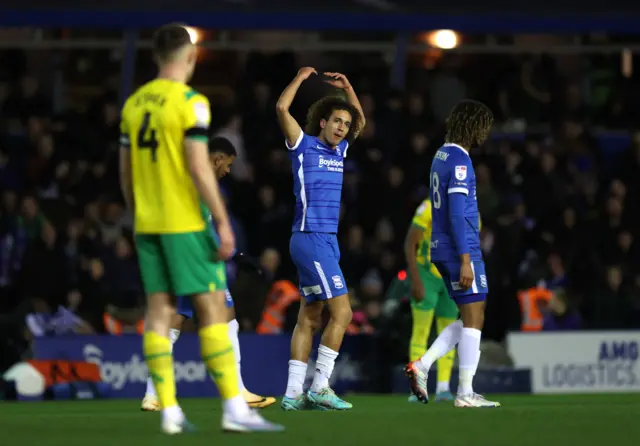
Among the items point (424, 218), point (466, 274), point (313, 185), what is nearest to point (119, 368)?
point (424, 218)

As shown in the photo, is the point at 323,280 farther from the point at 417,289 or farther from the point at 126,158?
the point at 126,158

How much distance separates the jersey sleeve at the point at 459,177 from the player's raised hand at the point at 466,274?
0.53 m

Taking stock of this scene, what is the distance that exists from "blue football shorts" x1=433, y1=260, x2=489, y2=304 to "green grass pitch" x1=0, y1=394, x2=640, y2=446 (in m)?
1.04

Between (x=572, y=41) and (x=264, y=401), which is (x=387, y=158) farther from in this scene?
(x=264, y=401)

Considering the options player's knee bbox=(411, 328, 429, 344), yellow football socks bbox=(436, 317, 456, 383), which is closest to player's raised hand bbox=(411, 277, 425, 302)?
yellow football socks bbox=(436, 317, 456, 383)

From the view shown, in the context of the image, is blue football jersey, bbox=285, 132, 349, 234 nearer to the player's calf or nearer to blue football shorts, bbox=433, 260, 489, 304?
blue football shorts, bbox=433, 260, 489, 304

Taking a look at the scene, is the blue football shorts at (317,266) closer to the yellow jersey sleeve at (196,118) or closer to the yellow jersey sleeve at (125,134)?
the yellow jersey sleeve at (125,134)

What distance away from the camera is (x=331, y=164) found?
34.8ft

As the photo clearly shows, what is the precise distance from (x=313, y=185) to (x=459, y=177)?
3.45ft

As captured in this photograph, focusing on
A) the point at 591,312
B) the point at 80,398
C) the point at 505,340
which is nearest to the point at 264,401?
the point at 80,398

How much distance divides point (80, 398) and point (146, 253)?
794cm

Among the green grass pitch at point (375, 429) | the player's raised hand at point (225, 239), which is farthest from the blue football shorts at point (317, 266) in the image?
the player's raised hand at point (225, 239)

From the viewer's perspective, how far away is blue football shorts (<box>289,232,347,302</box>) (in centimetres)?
1043

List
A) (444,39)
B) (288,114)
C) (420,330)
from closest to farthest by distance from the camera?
(288,114), (420,330), (444,39)
